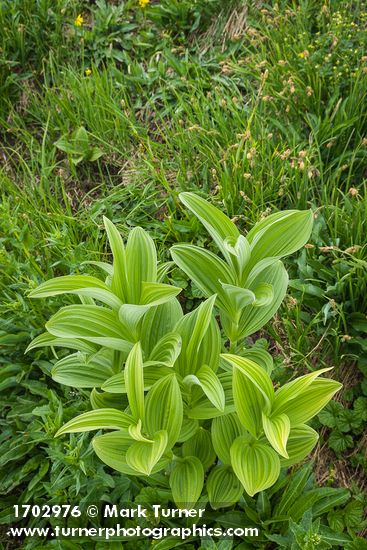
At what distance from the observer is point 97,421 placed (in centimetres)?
202

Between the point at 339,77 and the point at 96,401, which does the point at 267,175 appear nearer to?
the point at 339,77

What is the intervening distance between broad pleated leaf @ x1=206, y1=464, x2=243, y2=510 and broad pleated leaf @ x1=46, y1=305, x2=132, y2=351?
2.11 ft

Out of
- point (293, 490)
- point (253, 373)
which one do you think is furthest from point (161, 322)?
point (293, 490)

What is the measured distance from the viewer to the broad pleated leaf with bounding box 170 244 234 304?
230cm

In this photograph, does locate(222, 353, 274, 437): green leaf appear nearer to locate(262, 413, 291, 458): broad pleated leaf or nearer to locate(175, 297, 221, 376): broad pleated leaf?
locate(262, 413, 291, 458): broad pleated leaf

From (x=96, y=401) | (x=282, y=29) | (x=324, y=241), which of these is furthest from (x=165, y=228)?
(x=282, y=29)

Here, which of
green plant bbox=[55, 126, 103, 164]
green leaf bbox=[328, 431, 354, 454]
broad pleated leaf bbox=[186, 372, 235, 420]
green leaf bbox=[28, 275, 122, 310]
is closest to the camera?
green leaf bbox=[28, 275, 122, 310]

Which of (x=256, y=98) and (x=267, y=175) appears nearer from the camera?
(x=267, y=175)

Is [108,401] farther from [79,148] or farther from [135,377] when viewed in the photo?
[79,148]

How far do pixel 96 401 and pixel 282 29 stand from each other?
2676mm

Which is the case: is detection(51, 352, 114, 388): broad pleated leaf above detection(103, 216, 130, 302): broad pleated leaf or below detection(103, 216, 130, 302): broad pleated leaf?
below

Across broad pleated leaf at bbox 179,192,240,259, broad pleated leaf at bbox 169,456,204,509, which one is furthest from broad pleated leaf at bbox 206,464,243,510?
broad pleated leaf at bbox 179,192,240,259

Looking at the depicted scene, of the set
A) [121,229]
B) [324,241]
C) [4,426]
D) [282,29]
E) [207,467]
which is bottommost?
[4,426]

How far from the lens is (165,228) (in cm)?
339
